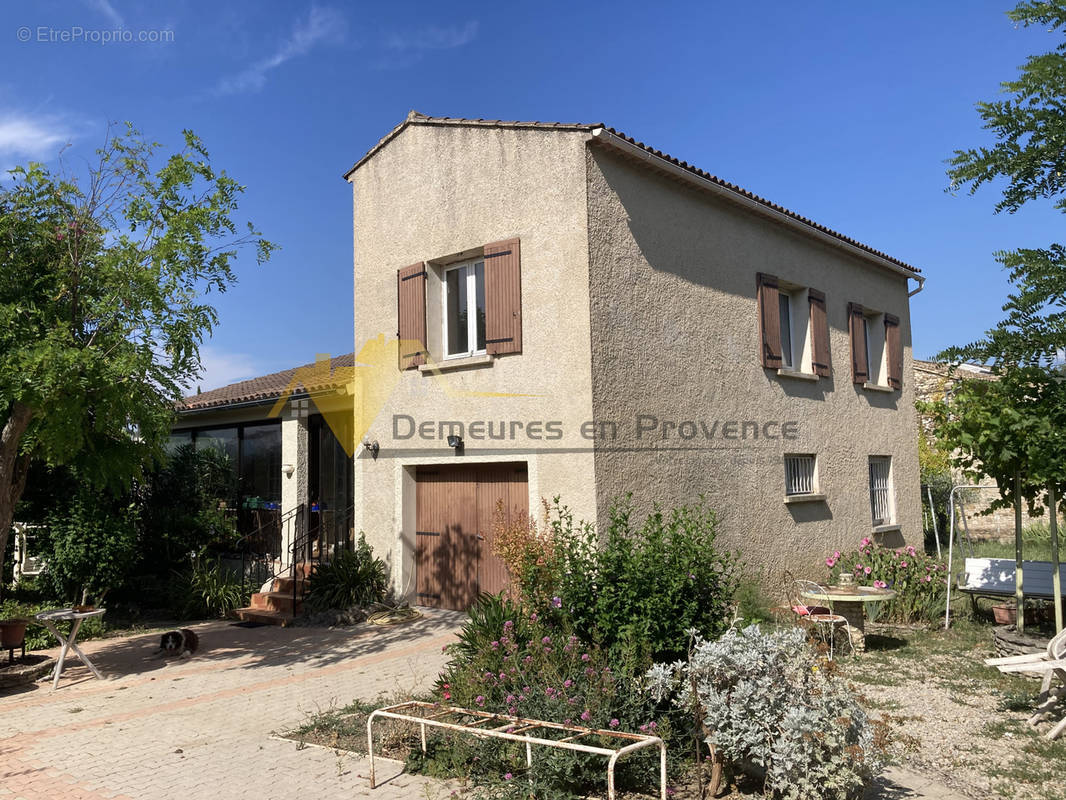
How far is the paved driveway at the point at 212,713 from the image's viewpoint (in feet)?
16.5

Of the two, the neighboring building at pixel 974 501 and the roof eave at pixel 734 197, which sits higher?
the roof eave at pixel 734 197

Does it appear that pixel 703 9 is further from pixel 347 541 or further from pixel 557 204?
pixel 347 541

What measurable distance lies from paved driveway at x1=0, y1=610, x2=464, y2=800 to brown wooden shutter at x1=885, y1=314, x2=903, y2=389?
31.8 feet

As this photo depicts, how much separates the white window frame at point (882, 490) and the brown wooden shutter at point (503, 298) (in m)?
8.05

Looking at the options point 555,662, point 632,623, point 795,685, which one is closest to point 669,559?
point 632,623

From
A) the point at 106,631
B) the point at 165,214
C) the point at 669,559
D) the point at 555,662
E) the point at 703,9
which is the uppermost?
the point at 703,9

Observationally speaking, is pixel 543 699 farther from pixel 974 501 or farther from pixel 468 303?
pixel 974 501

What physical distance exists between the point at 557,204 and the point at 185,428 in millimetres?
10353

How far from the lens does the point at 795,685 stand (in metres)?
4.36

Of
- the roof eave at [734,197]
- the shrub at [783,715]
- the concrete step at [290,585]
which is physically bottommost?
the concrete step at [290,585]

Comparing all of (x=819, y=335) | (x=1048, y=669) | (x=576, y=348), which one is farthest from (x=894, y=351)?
(x=1048, y=669)

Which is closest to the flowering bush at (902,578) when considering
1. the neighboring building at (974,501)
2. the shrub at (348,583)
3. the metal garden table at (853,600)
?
the metal garden table at (853,600)

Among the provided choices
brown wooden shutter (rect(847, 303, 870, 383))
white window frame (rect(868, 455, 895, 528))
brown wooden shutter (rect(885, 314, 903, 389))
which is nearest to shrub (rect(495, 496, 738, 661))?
brown wooden shutter (rect(847, 303, 870, 383))

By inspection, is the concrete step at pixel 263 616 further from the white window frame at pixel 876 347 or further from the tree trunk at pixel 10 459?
the white window frame at pixel 876 347
